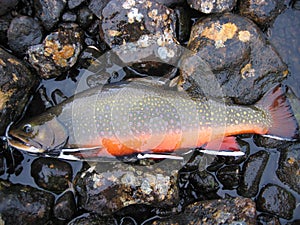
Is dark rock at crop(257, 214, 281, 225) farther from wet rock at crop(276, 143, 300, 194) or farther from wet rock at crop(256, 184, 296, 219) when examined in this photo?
wet rock at crop(276, 143, 300, 194)

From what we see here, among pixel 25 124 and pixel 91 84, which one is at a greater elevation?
pixel 91 84

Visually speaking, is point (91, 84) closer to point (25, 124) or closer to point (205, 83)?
point (25, 124)

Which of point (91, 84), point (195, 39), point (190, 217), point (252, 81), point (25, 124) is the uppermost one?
point (195, 39)

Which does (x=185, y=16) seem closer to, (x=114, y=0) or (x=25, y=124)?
(x=114, y=0)

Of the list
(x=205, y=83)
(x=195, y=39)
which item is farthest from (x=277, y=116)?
(x=195, y=39)

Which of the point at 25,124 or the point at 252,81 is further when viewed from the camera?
the point at 252,81
